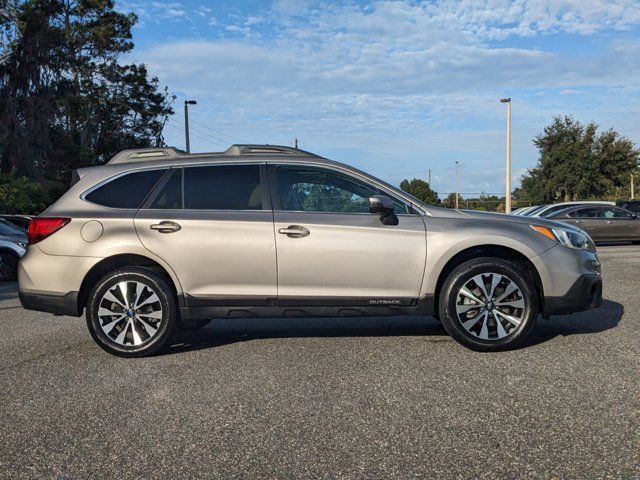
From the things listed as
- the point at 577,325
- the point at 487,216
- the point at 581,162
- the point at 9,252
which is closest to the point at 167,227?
the point at 487,216

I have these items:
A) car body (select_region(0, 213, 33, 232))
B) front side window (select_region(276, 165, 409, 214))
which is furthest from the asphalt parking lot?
car body (select_region(0, 213, 33, 232))

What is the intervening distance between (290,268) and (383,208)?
3.13ft

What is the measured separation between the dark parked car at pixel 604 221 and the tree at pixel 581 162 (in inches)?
943

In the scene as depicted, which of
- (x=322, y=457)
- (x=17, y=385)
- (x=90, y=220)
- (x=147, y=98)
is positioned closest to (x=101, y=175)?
(x=90, y=220)

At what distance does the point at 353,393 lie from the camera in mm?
3922

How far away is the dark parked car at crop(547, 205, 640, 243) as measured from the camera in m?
17.3

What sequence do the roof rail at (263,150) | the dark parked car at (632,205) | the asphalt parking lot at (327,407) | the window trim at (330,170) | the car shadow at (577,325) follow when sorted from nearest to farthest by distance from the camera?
the asphalt parking lot at (327,407)
the window trim at (330,170)
the roof rail at (263,150)
the car shadow at (577,325)
the dark parked car at (632,205)

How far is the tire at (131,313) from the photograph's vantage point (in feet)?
16.4

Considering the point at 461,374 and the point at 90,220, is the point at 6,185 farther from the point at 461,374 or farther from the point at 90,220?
the point at 461,374

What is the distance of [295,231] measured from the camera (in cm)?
502

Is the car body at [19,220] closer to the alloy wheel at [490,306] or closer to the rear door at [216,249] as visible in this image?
the rear door at [216,249]

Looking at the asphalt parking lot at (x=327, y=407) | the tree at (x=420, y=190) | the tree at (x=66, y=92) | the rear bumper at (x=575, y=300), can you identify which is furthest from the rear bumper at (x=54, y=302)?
the tree at (x=420, y=190)

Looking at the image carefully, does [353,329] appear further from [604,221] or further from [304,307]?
[604,221]

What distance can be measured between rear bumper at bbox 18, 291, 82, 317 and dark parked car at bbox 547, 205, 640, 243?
15357 mm
